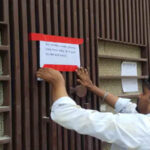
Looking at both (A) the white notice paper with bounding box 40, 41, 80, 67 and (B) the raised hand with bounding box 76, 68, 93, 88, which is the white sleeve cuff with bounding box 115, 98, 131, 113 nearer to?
(B) the raised hand with bounding box 76, 68, 93, 88

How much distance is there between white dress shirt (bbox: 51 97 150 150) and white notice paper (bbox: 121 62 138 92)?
1770 millimetres

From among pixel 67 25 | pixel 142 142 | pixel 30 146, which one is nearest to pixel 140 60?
pixel 67 25

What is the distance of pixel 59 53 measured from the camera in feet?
8.68

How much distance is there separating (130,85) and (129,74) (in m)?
0.13

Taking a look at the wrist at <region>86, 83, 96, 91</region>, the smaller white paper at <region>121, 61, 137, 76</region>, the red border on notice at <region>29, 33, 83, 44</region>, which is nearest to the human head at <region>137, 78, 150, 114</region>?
the wrist at <region>86, 83, 96, 91</region>

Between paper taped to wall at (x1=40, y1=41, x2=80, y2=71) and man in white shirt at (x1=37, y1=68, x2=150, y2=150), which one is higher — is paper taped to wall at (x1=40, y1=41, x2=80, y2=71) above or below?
above

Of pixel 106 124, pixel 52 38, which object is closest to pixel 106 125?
pixel 106 124

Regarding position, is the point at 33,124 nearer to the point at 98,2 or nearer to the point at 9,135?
the point at 9,135

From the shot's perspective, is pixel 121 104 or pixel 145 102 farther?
pixel 121 104

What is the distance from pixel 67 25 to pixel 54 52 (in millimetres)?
300

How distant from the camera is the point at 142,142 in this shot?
1708mm

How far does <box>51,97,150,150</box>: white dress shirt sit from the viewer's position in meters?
1.69

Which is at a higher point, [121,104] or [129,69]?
[129,69]

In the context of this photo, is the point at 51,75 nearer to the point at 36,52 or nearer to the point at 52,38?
the point at 36,52
